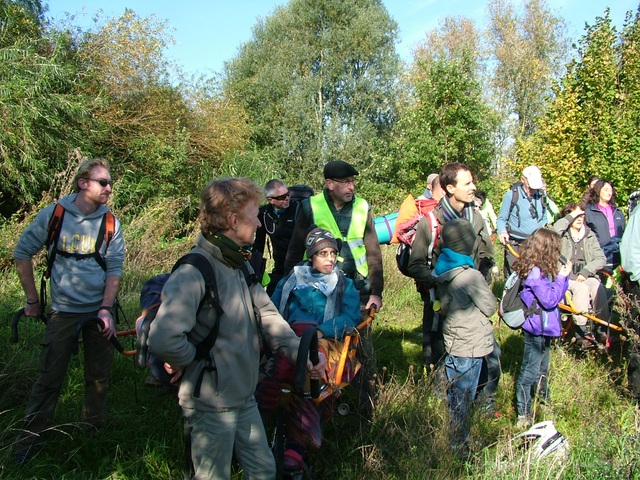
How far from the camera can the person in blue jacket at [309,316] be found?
3.48m

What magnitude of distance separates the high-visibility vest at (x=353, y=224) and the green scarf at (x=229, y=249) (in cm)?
199

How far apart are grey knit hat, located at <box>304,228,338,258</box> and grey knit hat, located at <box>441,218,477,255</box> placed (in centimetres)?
91

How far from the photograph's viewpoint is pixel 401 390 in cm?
425

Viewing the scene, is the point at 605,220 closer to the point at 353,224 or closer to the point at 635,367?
the point at 635,367

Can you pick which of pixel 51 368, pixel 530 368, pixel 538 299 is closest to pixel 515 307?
pixel 538 299

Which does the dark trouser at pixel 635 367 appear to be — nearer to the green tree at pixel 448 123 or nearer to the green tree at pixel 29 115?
the green tree at pixel 29 115

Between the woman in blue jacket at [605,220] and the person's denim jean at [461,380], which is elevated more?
the woman in blue jacket at [605,220]

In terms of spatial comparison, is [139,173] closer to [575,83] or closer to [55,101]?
[55,101]

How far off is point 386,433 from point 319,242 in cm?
143

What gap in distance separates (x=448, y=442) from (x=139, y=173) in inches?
503

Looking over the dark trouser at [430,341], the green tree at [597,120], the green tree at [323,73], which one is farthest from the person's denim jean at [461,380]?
the green tree at [323,73]

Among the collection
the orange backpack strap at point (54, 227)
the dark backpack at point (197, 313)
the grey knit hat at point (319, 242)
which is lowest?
the dark backpack at point (197, 313)

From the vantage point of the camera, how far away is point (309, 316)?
4.00 metres

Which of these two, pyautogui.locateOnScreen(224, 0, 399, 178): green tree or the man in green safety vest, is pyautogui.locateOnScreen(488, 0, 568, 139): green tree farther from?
the man in green safety vest
